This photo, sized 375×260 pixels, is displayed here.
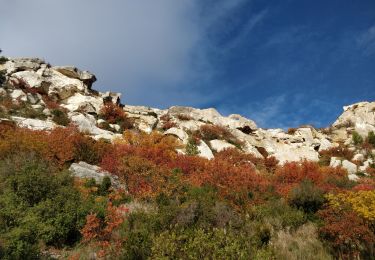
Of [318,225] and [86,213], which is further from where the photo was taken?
[318,225]

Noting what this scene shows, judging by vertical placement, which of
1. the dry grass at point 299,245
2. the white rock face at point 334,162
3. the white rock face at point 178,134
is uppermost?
the white rock face at point 178,134

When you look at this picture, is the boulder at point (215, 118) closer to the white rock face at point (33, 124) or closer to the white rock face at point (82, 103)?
the white rock face at point (82, 103)

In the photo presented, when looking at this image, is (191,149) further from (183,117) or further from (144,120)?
(183,117)

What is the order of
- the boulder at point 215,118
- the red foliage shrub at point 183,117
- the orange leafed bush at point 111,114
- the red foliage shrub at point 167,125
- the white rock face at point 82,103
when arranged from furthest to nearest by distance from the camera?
the boulder at point 215,118
the red foliage shrub at point 183,117
the red foliage shrub at point 167,125
the orange leafed bush at point 111,114
the white rock face at point 82,103

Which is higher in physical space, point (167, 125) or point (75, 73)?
point (75, 73)

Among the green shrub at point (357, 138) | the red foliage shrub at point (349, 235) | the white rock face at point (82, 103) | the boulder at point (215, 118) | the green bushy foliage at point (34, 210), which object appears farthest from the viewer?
the boulder at point (215, 118)

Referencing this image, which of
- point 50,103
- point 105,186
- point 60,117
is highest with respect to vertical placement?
point 50,103

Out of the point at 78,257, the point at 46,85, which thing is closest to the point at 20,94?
the point at 46,85

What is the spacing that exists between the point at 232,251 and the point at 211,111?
38587mm

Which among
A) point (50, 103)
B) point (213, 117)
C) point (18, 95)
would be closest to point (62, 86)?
point (50, 103)

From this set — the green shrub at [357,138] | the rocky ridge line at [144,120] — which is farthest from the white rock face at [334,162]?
the green shrub at [357,138]

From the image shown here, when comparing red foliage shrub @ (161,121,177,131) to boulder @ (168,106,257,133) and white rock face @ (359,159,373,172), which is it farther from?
white rock face @ (359,159,373,172)

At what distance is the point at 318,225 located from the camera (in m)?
12.6

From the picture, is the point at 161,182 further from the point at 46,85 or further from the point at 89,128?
the point at 46,85
